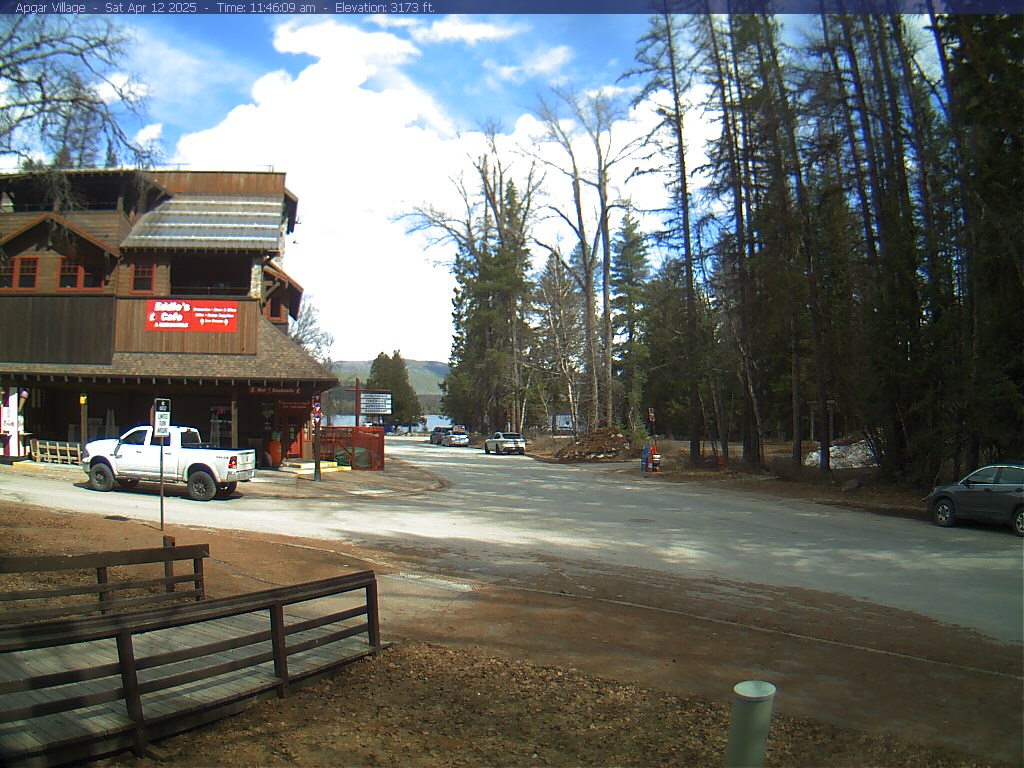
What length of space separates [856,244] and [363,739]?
28935 millimetres

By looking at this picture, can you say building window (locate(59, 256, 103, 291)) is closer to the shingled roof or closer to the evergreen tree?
the shingled roof

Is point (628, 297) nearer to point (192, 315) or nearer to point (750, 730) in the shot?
point (192, 315)

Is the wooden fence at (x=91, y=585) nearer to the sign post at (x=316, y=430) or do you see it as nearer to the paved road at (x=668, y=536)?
the paved road at (x=668, y=536)

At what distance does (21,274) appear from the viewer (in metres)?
29.7

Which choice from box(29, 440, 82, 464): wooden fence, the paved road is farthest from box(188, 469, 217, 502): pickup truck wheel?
box(29, 440, 82, 464): wooden fence

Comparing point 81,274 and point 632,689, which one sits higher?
point 81,274

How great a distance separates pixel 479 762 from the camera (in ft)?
15.8

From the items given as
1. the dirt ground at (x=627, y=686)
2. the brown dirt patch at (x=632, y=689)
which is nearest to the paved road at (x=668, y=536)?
the dirt ground at (x=627, y=686)

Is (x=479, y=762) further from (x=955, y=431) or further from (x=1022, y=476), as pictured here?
(x=955, y=431)

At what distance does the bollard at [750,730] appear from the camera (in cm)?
350

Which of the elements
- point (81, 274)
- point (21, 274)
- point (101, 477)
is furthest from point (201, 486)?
point (21, 274)

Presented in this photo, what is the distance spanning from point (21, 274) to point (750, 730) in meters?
33.6

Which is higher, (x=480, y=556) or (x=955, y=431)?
(x=955, y=431)

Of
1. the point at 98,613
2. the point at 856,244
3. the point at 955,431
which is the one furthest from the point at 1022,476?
the point at 98,613
